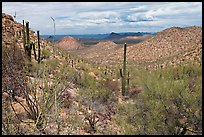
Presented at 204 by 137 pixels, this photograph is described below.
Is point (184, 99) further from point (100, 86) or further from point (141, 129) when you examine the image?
point (100, 86)

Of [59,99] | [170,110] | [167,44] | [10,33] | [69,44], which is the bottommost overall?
[170,110]

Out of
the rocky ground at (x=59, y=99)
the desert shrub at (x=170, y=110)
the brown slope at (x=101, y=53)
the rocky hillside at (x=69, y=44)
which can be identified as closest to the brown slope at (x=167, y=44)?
the brown slope at (x=101, y=53)

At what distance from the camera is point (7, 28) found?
23.9 m

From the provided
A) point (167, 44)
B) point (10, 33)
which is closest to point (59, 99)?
point (10, 33)

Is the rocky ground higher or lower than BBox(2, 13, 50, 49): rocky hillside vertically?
lower

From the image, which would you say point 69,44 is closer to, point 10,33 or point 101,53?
point 101,53

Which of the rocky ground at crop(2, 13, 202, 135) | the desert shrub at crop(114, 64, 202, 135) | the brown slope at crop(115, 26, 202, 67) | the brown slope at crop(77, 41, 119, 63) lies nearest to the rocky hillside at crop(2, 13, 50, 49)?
the rocky ground at crop(2, 13, 202, 135)

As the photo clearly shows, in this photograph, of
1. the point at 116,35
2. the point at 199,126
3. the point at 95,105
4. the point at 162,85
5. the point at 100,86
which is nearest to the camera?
the point at 199,126

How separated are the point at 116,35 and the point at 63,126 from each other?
535 ft

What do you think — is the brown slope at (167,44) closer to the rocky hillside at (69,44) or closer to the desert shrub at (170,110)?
the rocky hillside at (69,44)

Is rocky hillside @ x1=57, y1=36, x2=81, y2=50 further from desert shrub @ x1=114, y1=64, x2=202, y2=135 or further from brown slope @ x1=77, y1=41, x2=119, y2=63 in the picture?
desert shrub @ x1=114, y1=64, x2=202, y2=135

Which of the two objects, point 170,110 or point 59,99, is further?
point 170,110

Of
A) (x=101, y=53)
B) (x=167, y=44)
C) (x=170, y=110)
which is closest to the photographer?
(x=170, y=110)

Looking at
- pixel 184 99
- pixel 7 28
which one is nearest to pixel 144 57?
pixel 7 28
